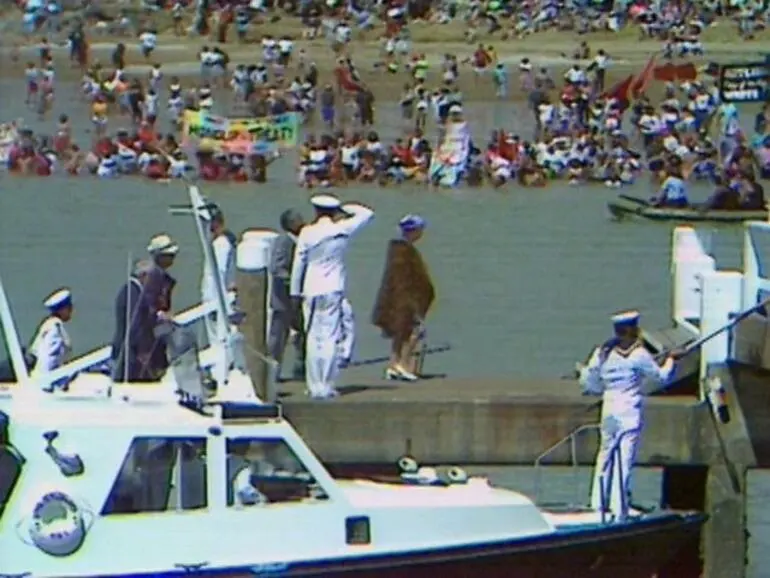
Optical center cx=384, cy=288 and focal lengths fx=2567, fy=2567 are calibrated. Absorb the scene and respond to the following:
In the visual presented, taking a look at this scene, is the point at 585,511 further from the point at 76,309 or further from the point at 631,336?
the point at 76,309

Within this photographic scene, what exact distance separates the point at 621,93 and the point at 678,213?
560 inches

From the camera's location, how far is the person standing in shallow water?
1844 cm

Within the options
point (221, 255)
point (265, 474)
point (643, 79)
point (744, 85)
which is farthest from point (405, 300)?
point (643, 79)

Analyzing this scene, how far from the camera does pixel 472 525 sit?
15.3 meters

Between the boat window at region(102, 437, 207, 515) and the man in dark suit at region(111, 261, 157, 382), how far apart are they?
1362mm

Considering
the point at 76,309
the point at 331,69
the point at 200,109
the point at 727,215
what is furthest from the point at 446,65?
the point at 76,309

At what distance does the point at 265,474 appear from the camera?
48.1ft

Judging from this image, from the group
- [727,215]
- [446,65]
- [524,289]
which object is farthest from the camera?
[446,65]

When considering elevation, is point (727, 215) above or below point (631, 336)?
below

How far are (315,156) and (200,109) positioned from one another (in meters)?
→ 5.59

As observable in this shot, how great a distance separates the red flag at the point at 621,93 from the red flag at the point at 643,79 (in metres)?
0.15

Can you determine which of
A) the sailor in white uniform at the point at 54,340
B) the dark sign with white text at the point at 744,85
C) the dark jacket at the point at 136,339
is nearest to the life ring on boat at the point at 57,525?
the sailor in white uniform at the point at 54,340

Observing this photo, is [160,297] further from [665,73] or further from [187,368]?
[665,73]

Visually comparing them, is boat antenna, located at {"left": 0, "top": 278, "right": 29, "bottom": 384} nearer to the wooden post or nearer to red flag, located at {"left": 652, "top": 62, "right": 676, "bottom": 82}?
the wooden post
